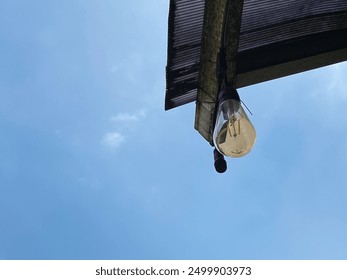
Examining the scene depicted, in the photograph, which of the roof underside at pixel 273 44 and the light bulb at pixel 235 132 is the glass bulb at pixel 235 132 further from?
the roof underside at pixel 273 44

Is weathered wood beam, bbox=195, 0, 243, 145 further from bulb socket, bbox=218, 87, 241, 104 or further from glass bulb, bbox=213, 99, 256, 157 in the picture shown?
glass bulb, bbox=213, 99, 256, 157

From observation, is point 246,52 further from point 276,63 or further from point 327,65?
point 327,65

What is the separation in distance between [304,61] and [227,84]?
1.36 metres

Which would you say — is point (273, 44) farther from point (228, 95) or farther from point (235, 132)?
point (235, 132)

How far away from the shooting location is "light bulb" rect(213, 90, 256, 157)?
2.96 meters

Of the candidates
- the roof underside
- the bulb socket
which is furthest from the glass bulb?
the roof underside

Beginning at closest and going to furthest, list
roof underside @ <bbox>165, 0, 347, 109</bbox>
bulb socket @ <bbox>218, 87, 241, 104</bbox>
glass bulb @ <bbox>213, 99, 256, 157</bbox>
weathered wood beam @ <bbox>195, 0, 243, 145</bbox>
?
glass bulb @ <bbox>213, 99, 256, 157</bbox> → bulb socket @ <bbox>218, 87, 241, 104</bbox> → weathered wood beam @ <bbox>195, 0, 243, 145</bbox> → roof underside @ <bbox>165, 0, 347, 109</bbox>

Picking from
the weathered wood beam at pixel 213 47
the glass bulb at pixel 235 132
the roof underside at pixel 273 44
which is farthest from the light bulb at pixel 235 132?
the roof underside at pixel 273 44

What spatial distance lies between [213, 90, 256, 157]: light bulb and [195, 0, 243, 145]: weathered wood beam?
0.82 m

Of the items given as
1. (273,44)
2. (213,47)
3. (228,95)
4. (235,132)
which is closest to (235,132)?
(235,132)

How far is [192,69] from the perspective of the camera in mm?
4293

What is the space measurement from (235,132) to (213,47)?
1.14 m

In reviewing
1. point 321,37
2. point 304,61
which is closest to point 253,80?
point 304,61

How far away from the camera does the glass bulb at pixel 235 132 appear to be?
9.71 feet
